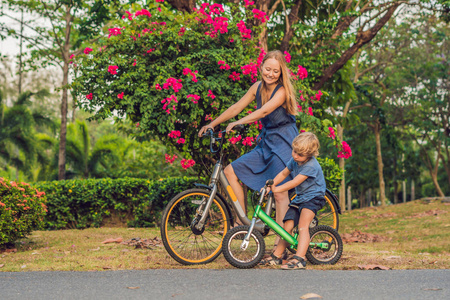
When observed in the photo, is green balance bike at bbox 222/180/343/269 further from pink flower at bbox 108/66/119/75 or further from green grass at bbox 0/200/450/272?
pink flower at bbox 108/66/119/75

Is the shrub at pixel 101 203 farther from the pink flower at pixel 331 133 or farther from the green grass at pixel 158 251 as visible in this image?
the pink flower at pixel 331 133

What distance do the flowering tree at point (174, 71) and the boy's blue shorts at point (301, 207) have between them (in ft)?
8.42

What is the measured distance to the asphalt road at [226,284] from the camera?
133 inches

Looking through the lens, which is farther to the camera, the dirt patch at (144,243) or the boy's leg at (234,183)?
the dirt patch at (144,243)

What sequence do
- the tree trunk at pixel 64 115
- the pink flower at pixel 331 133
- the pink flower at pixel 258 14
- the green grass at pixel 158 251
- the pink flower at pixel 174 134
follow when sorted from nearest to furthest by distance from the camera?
the green grass at pixel 158 251 < the pink flower at pixel 174 134 < the pink flower at pixel 331 133 < the pink flower at pixel 258 14 < the tree trunk at pixel 64 115

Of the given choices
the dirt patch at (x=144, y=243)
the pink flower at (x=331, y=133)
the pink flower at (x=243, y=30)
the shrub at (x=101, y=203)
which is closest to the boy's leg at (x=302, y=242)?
the dirt patch at (x=144, y=243)

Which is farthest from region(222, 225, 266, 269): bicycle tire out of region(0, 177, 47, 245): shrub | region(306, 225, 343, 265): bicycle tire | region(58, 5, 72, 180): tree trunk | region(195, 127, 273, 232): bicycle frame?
region(58, 5, 72, 180): tree trunk

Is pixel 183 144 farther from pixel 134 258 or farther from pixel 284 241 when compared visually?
pixel 284 241

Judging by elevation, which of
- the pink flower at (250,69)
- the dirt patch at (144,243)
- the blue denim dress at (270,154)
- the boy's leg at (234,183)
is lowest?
the dirt patch at (144,243)

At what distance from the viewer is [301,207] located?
4.61 m

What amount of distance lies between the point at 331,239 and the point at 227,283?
4.85 feet

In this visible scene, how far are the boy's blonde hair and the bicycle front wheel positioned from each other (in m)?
0.85

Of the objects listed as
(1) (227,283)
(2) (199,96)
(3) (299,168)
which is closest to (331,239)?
(3) (299,168)

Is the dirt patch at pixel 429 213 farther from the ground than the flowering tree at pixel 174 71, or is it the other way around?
the flowering tree at pixel 174 71
